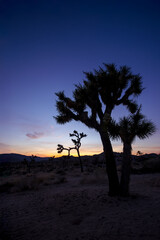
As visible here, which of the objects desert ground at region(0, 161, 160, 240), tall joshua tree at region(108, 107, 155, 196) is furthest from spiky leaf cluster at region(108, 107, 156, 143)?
desert ground at region(0, 161, 160, 240)

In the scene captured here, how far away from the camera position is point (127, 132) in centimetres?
544

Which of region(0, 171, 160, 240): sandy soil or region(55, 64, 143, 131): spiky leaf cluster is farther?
region(55, 64, 143, 131): spiky leaf cluster

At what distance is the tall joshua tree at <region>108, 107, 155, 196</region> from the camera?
528 cm

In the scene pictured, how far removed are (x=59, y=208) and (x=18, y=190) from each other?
508cm

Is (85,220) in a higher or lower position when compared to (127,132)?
lower

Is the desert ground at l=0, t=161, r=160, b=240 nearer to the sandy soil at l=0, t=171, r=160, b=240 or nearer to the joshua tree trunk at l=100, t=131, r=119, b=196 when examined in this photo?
the sandy soil at l=0, t=171, r=160, b=240

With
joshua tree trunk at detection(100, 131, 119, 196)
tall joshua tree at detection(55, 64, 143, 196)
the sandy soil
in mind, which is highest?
tall joshua tree at detection(55, 64, 143, 196)

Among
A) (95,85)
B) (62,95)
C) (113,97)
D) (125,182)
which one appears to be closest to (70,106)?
(62,95)

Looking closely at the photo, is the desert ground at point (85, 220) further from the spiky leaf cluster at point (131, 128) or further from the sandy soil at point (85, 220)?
the spiky leaf cluster at point (131, 128)

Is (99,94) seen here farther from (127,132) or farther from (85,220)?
(85,220)

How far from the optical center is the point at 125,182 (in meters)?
5.62

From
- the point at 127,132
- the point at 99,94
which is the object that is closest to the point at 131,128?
the point at 127,132

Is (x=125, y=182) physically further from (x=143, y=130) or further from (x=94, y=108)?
(x=94, y=108)

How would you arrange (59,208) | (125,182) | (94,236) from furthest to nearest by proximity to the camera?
(125,182)
(59,208)
(94,236)
